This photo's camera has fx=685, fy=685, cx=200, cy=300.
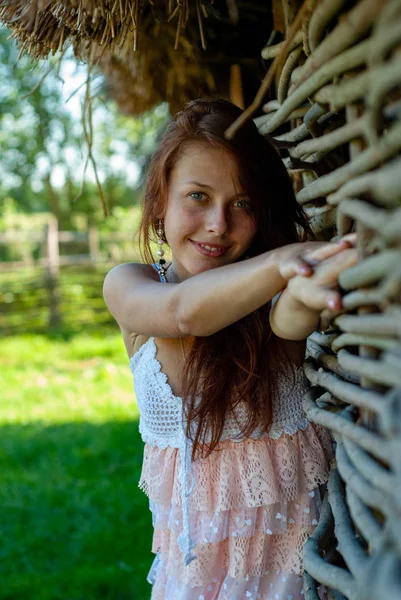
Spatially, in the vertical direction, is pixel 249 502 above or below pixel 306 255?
below

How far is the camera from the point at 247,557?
Answer: 133 centimetres

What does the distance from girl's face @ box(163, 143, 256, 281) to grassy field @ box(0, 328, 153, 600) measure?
1.59m

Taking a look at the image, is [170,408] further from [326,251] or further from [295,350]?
[326,251]

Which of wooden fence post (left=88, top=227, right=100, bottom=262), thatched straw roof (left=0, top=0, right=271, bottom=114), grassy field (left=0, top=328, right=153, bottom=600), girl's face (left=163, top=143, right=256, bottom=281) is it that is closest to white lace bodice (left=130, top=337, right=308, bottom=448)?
girl's face (left=163, top=143, right=256, bottom=281)

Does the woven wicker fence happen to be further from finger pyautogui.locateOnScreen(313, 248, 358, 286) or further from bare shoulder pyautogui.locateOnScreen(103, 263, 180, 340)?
bare shoulder pyautogui.locateOnScreen(103, 263, 180, 340)

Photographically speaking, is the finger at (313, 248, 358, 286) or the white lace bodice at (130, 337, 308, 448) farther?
the white lace bodice at (130, 337, 308, 448)

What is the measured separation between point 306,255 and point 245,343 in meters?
0.41

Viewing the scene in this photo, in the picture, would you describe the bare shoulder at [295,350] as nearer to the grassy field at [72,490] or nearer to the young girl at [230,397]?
the young girl at [230,397]

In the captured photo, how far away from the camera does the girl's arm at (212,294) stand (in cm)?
95

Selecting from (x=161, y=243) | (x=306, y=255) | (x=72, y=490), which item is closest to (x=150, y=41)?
(x=161, y=243)

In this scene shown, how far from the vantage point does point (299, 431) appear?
136cm

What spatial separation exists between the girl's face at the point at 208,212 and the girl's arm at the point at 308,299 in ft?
0.91

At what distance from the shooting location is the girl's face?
128 cm

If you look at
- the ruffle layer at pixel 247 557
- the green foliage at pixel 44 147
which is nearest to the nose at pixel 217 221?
the ruffle layer at pixel 247 557
